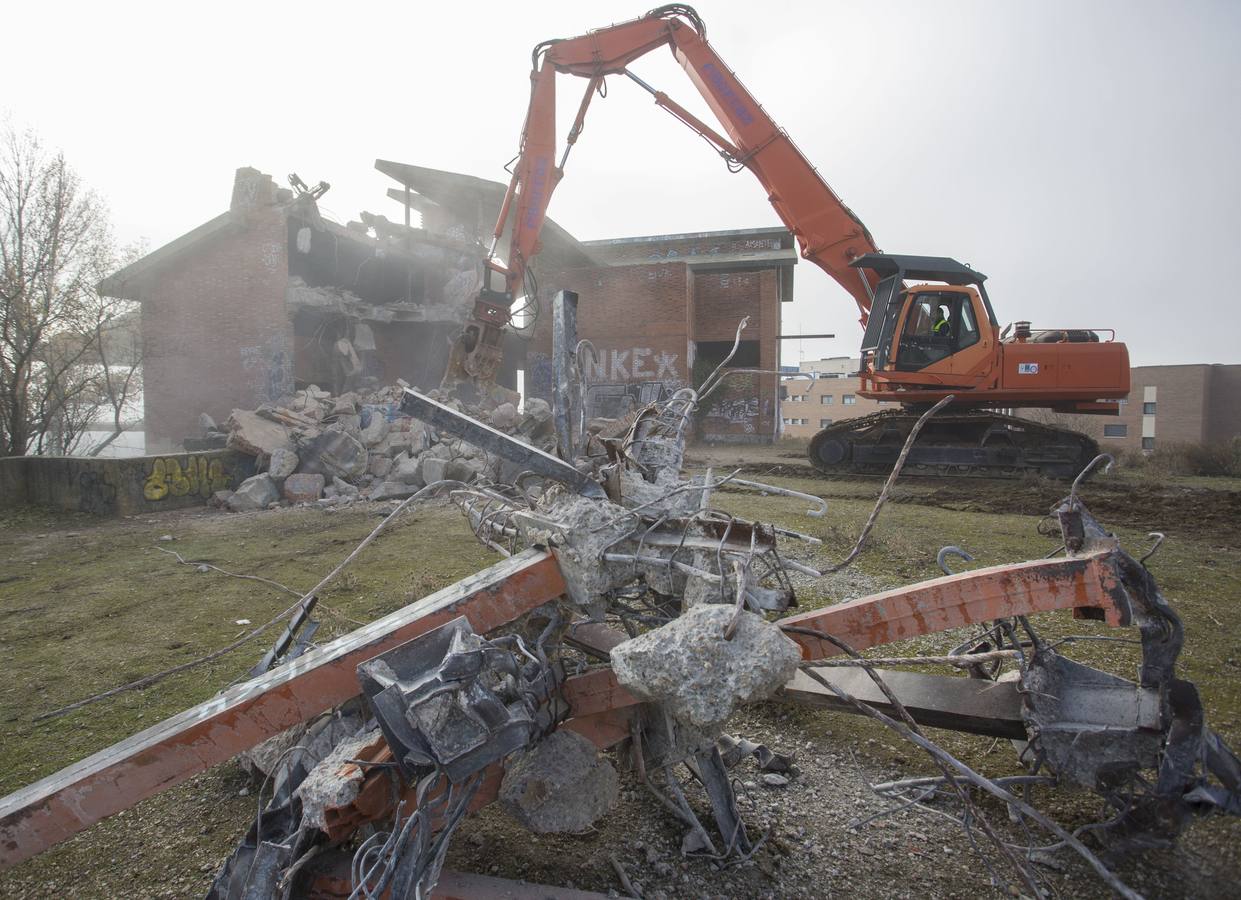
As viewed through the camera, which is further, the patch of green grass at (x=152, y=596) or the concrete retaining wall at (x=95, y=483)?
the concrete retaining wall at (x=95, y=483)

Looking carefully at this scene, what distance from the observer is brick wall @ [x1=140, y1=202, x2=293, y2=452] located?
49.1 feet

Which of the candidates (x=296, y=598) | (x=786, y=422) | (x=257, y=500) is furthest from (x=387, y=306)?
(x=786, y=422)

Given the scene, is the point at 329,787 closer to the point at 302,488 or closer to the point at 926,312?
the point at 302,488

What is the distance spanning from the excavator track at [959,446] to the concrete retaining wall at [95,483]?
35.2 feet

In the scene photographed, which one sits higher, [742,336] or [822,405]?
[742,336]

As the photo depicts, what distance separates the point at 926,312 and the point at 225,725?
997 cm

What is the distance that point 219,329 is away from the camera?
50.7 feet

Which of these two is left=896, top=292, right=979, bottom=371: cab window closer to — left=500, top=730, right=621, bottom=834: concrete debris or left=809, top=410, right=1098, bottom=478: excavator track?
left=809, top=410, right=1098, bottom=478: excavator track

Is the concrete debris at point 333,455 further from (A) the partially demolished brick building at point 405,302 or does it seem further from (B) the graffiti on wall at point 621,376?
(B) the graffiti on wall at point 621,376

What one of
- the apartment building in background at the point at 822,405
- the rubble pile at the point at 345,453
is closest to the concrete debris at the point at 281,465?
the rubble pile at the point at 345,453

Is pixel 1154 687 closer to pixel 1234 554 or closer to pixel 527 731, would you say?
pixel 527 731

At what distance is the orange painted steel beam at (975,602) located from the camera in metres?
1.59

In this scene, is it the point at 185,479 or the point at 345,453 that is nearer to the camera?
the point at 185,479

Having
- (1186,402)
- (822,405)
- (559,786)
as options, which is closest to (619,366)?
(559,786)
